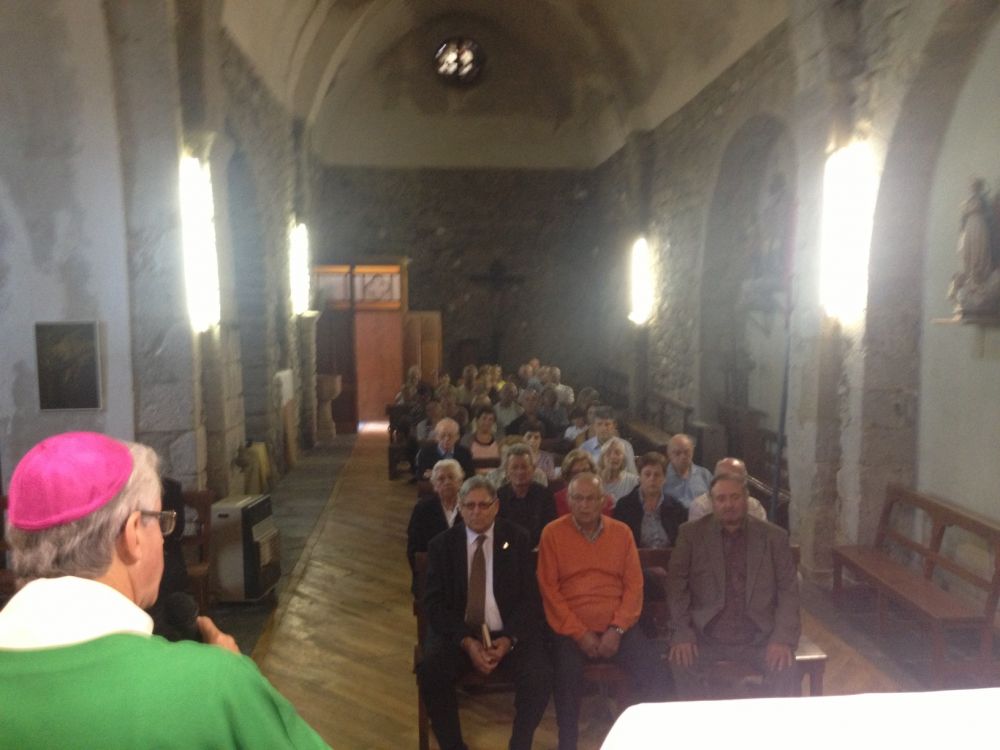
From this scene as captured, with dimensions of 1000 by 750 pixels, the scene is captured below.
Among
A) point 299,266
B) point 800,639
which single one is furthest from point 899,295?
point 299,266

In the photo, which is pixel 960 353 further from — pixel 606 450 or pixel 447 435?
pixel 447 435

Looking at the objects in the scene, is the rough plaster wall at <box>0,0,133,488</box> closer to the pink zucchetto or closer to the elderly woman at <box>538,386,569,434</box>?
the elderly woman at <box>538,386,569,434</box>

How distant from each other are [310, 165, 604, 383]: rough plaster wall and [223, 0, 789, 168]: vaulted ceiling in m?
0.38

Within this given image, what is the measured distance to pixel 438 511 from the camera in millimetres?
4723

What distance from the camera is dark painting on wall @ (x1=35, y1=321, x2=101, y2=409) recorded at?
543cm

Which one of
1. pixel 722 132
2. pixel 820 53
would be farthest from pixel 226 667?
pixel 722 132

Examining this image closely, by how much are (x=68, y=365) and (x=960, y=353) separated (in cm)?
587

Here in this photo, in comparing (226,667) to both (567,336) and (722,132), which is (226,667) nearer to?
(722,132)

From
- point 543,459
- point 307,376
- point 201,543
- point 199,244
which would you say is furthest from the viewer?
point 307,376

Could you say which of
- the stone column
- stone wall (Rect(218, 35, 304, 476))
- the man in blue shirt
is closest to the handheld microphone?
the man in blue shirt

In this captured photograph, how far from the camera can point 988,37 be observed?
4578 mm

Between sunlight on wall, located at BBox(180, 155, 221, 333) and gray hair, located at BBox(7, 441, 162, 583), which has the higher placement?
sunlight on wall, located at BBox(180, 155, 221, 333)

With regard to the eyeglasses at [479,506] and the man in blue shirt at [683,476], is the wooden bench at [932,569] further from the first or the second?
the eyeglasses at [479,506]

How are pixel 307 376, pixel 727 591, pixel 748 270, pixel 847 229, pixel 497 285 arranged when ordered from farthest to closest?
1. pixel 497 285
2. pixel 307 376
3. pixel 748 270
4. pixel 847 229
5. pixel 727 591
